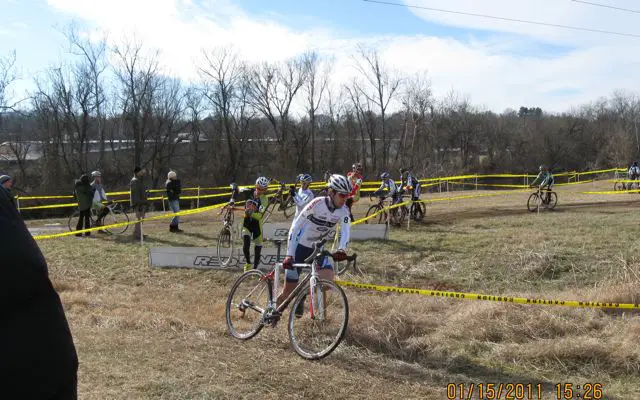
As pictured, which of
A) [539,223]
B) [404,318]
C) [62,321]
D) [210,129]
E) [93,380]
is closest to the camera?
[62,321]

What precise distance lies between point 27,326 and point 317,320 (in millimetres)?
4646

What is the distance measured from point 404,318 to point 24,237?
600cm

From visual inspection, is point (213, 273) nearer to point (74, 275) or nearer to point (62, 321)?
point (74, 275)

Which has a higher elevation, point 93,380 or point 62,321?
point 62,321

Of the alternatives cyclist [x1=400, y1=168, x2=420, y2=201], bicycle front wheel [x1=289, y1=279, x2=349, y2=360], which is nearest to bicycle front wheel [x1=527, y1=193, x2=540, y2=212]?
cyclist [x1=400, y1=168, x2=420, y2=201]

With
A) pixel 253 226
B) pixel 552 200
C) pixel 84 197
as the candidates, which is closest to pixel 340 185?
pixel 253 226

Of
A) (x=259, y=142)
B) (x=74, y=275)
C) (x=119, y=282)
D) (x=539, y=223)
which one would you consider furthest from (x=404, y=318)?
(x=259, y=142)

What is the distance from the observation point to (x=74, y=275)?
12.5 metres

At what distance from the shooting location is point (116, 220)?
59.4ft

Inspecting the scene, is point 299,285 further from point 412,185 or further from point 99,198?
point 99,198

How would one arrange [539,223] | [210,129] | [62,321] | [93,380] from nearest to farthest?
[62,321] → [93,380] → [539,223] → [210,129]
